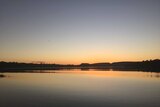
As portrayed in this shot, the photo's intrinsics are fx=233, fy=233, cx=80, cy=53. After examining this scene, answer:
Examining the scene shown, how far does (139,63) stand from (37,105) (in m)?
147

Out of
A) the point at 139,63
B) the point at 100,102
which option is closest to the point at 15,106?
the point at 100,102

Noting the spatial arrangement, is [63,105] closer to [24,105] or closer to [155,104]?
[24,105]

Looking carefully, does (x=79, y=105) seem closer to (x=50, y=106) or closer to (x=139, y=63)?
(x=50, y=106)

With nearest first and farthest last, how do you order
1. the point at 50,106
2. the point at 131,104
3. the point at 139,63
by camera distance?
1. the point at 50,106
2. the point at 131,104
3. the point at 139,63

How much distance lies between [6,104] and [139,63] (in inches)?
5796

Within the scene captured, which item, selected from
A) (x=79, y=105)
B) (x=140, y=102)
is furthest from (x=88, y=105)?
(x=140, y=102)

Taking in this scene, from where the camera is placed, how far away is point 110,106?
1612 centimetres

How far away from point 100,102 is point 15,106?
6.27 m

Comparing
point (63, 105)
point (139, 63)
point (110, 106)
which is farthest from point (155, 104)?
point (139, 63)

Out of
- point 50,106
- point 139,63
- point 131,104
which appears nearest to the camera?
point 50,106

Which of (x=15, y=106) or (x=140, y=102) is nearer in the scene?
(x=15, y=106)

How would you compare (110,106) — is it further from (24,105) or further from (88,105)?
(24,105)

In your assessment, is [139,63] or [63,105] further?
[139,63]

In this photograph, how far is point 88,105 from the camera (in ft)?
53.9
